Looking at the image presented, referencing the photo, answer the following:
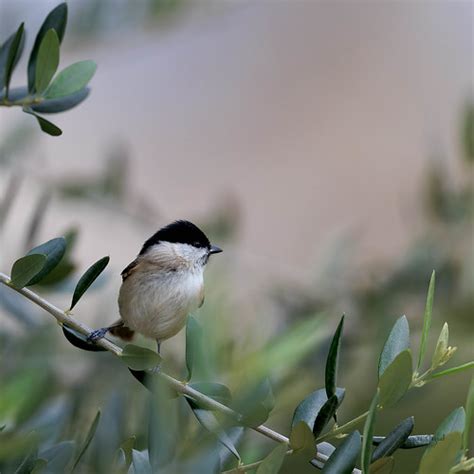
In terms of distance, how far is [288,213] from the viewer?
15.8ft

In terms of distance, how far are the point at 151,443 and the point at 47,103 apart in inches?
14.5

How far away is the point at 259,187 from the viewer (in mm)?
4883

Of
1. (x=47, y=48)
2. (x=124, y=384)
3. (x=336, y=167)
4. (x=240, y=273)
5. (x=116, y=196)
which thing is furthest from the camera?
(x=336, y=167)

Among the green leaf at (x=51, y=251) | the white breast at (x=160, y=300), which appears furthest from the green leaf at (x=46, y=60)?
the white breast at (x=160, y=300)

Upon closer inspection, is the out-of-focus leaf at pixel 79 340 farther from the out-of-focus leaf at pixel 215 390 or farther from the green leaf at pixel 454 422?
the green leaf at pixel 454 422

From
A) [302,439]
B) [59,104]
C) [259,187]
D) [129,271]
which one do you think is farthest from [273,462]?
[259,187]

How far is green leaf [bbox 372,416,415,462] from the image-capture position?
0.74 metres

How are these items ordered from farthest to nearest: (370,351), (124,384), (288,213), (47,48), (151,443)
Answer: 1. (288,213)
2. (370,351)
3. (124,384)
4. (47,48)
5. (151,443)

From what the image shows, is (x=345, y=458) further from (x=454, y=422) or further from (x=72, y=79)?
(x=72, y=79)

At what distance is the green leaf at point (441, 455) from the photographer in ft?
2.28

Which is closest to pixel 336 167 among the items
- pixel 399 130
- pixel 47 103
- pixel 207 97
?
pixel 399 130

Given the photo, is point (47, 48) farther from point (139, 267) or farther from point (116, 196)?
point (116, 196)

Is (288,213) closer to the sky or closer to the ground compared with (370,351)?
closer to the ground

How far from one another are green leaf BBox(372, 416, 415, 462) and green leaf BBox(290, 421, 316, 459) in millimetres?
58
